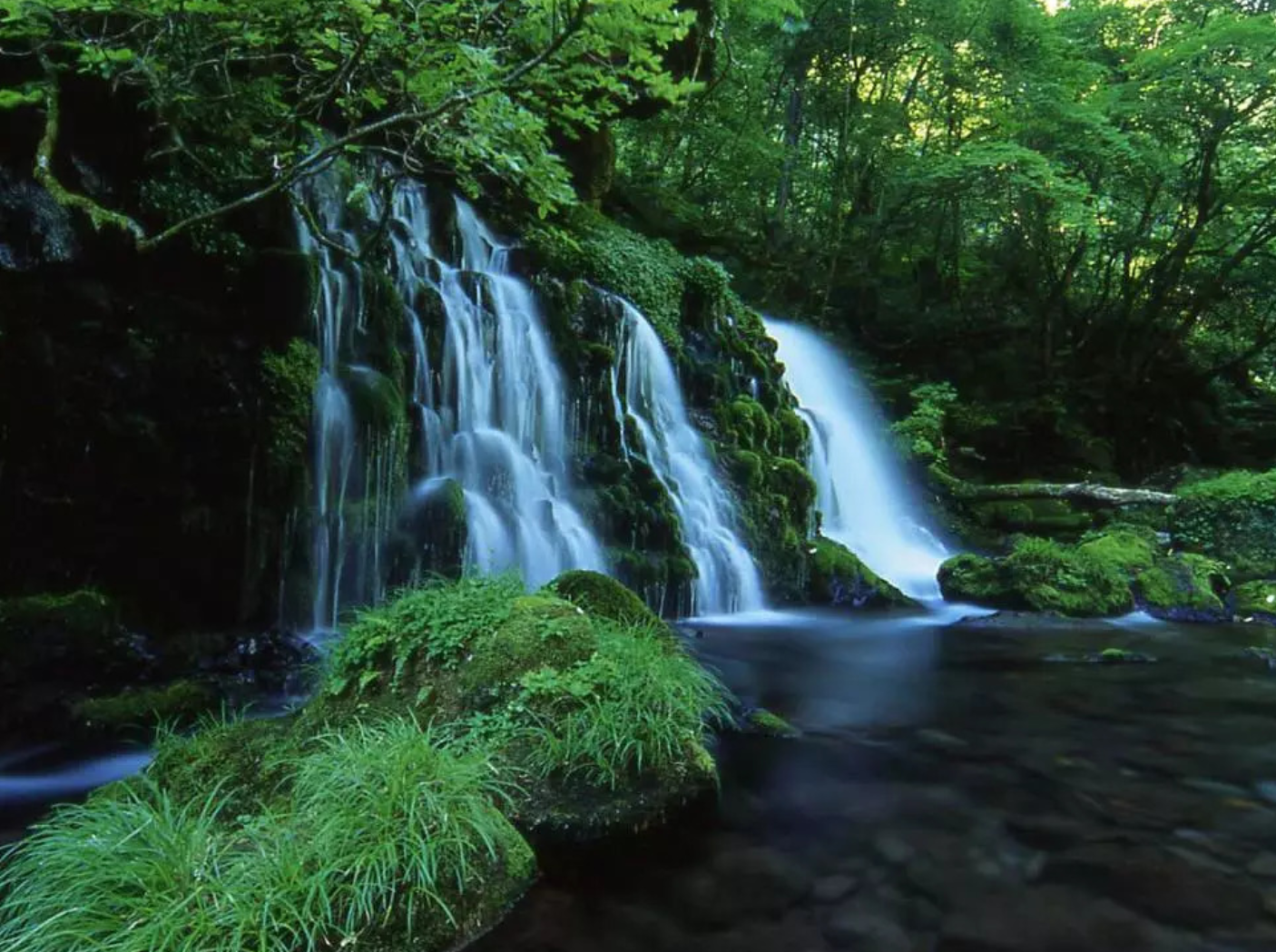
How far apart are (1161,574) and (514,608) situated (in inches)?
390

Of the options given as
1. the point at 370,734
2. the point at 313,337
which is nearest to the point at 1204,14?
the point at 313,337

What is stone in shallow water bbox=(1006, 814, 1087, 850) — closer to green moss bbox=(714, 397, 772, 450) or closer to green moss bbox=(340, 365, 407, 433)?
green moss bbox=(340, 365, 407, 433)

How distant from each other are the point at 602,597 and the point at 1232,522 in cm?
1283

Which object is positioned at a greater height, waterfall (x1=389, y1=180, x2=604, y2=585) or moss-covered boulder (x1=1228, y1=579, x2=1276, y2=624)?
waterfall (x1=389, y1=180, x2=604, y2=585)

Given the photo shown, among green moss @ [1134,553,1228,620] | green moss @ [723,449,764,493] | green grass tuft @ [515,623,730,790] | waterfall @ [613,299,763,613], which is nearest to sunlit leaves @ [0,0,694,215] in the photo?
green grass tuft @ [515,623,730,790]

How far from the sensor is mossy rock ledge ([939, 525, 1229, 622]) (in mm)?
10312

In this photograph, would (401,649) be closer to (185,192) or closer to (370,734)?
(370,734)

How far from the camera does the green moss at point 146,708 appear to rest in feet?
19.2

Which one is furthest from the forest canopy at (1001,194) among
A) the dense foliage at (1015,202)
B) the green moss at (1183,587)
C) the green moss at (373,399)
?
the green moss at (1183,587)

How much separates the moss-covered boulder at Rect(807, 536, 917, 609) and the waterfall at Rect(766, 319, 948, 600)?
875 millimetres

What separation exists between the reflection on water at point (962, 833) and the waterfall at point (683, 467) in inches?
125

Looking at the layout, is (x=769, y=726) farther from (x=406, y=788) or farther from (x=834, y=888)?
(x=406, y=788)

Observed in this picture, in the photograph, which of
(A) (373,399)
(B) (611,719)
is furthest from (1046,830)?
(A) (373,399)

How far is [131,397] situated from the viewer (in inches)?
276
